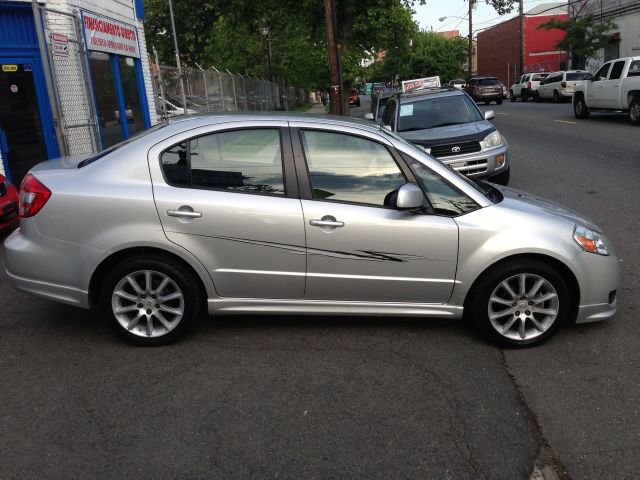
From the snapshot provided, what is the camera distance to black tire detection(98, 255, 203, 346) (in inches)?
164

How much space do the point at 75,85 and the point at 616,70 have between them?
1607 centimetres

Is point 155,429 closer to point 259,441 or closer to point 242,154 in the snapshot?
point 259,441

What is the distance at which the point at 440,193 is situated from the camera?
4.25m

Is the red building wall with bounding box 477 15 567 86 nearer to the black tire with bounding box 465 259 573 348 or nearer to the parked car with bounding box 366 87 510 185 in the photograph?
the parked car with bounding box 366 87 510 185

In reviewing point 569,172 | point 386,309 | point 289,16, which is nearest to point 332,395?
point 386,309

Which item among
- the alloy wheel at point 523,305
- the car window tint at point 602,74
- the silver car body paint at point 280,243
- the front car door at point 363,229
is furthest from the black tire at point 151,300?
the car window tint at point 602,74

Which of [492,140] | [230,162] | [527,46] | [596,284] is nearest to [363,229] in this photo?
[230,162]

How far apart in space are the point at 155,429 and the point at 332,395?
1.01 meters

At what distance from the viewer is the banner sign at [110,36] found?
12086mm

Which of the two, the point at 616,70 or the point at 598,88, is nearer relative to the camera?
the point at 616,70

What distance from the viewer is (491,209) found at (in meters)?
4.22

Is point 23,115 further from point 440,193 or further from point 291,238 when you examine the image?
point 440,193

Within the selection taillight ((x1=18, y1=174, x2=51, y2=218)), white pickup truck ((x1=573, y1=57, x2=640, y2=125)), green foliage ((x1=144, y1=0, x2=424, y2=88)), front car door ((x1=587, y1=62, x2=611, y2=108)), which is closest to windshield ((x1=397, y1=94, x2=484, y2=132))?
taillight ((x1=18, y1=174, x2=51, y2=218))

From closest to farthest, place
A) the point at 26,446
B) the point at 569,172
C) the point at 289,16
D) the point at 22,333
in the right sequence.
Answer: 1. the point at 26,446
2. the point at 22,333
3. the point at 569,172
4. the point at 289,16
